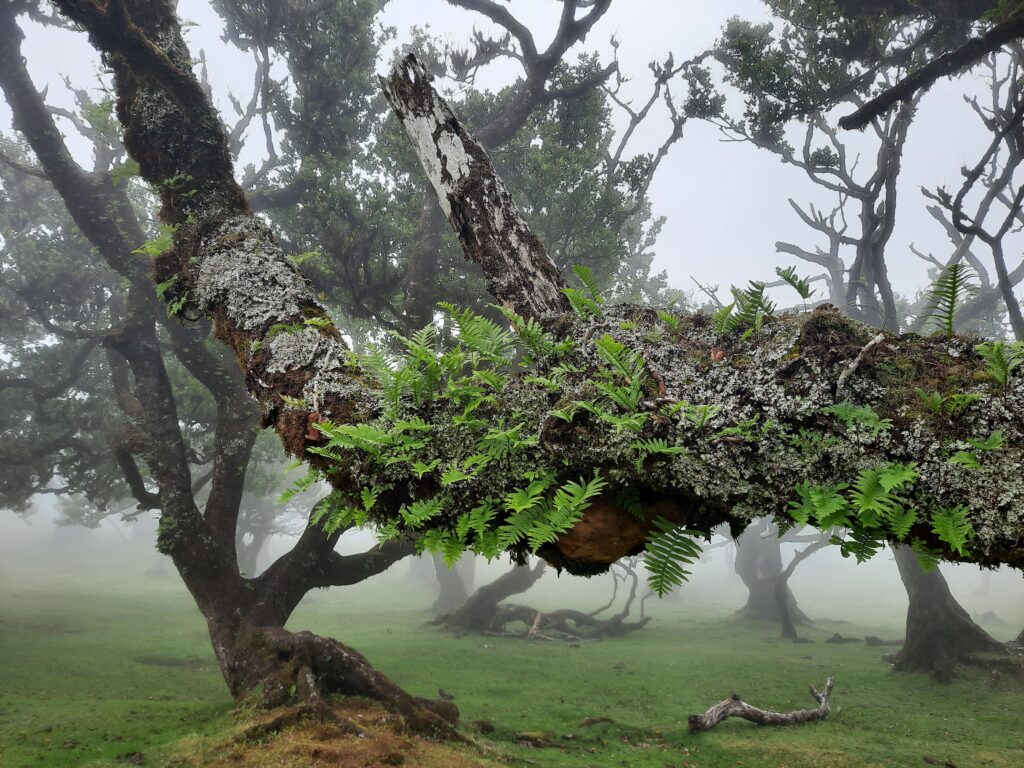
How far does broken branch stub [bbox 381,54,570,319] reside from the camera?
12.1 ft

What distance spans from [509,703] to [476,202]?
27.7 feet

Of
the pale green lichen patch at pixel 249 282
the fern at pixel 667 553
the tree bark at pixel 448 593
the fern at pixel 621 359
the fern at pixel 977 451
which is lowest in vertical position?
the tree bark at pixel 448 593

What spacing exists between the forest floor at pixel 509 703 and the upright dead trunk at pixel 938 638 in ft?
1.77

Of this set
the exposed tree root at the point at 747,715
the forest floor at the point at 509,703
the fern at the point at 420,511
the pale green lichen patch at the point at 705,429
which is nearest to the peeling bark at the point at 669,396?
the pale green lichen patch at the point at 705,429

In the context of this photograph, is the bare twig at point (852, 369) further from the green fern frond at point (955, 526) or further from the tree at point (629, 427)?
the green fern frond at point (955, 526)

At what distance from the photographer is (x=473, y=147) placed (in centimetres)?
389

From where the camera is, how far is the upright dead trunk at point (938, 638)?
41.0 feet

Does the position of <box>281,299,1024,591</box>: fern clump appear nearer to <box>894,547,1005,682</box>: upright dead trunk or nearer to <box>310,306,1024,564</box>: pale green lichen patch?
<box>310,306,1024,564</box>: pale green lichen patch

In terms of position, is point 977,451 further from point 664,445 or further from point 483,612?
point 483,612

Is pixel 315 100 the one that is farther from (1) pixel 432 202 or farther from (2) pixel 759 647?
(2) pixel 759 647

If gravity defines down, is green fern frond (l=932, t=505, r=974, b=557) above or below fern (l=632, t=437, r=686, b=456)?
below

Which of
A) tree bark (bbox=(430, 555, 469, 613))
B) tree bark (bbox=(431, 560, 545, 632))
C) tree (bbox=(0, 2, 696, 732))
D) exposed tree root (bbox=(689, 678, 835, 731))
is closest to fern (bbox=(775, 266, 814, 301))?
tree (bbox=(0, 2, 696, 732))

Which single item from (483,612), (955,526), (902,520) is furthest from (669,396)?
(483,612)

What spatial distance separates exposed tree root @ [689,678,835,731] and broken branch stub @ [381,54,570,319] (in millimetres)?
7236
